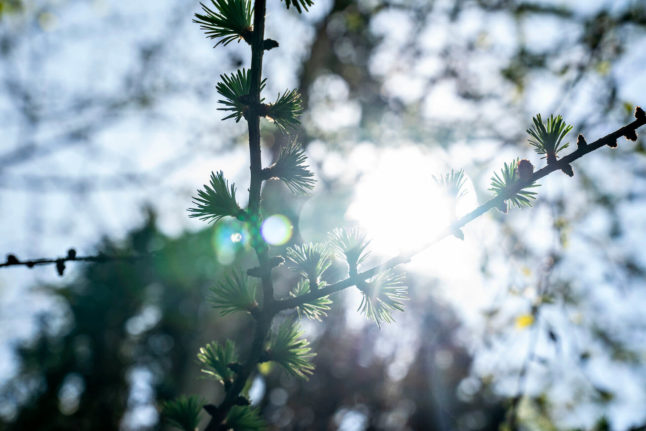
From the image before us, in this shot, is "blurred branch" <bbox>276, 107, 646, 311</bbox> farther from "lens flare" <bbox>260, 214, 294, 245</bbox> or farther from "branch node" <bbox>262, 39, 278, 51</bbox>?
"branch node" <bbox>262, 39, 278, 51</bbox>

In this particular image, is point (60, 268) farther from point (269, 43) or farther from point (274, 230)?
point (269, 43)

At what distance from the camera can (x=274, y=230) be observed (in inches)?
40.1

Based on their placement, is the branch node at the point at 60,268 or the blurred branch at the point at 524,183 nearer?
the blurred branch at the point at 524,183

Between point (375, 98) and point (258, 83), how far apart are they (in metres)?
5.07

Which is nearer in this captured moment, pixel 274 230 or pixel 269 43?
pixel 269 43

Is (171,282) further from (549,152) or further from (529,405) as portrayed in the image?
(549,152)

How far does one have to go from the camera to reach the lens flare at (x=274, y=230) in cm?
88

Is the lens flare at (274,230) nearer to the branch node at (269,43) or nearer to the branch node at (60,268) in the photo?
the branch node at (269,43)

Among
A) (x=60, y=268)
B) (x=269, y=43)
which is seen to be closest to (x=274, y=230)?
(x=269, y=43)

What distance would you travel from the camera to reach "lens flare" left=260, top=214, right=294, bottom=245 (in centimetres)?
88

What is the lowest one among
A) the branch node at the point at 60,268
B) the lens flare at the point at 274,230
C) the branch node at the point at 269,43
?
the lens flare at the point at 274,230

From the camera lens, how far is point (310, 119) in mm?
4879

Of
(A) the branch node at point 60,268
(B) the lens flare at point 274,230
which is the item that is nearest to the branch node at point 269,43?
(B) the lens flare at point 274,230

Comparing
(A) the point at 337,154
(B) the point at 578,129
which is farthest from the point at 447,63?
(B) the point at 578,129
